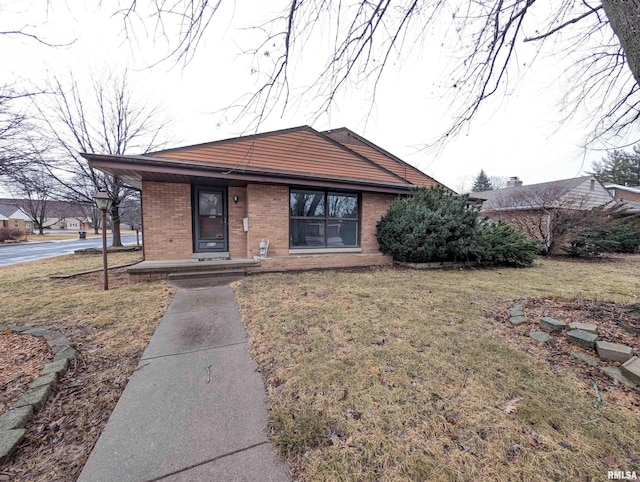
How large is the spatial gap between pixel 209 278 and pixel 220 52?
199 inches

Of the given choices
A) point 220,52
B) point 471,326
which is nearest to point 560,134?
point 471,326

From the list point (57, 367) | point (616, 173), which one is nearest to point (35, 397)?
point (57, 367)

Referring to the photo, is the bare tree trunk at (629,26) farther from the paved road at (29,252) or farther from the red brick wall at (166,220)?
the paved road at (29,252)

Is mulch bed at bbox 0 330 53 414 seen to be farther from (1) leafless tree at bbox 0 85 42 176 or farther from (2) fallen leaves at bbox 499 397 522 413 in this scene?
(1) leafless tree at bbox 0 85 42 176

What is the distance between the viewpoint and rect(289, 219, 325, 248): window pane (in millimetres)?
8000

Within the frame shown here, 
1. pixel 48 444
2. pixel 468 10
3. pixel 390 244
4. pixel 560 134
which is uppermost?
pixel 468 10

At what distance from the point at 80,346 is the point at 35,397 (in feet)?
3.53

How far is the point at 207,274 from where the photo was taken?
21.0ft

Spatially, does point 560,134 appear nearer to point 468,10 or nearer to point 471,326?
point 468,10

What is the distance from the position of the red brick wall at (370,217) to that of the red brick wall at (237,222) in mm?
3977

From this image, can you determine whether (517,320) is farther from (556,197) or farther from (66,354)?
(556,197)

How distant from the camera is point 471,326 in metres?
3.51

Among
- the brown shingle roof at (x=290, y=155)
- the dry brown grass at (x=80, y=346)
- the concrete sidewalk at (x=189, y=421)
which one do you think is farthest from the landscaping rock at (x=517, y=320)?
the brown shingle roof at (x=290, y=155)

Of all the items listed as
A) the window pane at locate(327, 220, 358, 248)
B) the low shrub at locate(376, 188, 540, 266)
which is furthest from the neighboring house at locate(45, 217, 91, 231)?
the low shrub at locate(376, 188, 540, 266)
